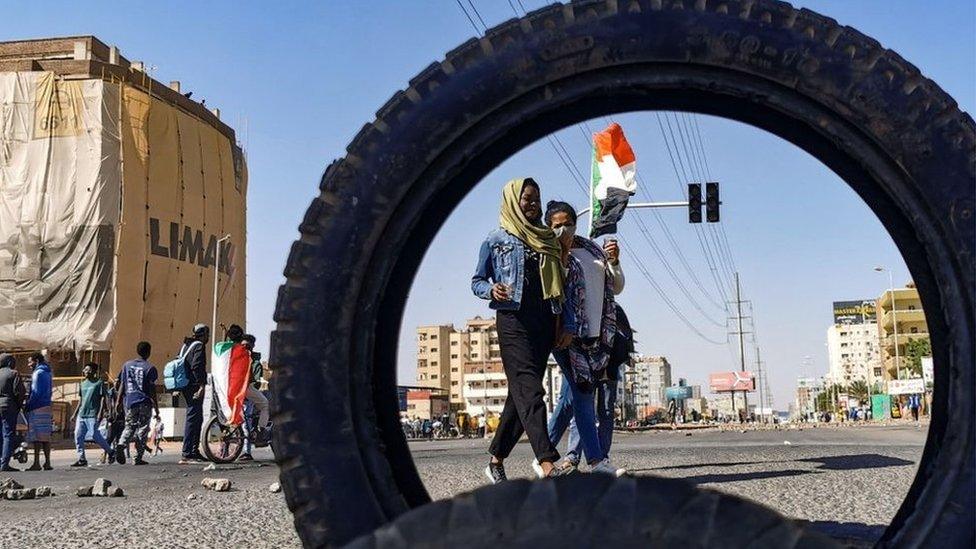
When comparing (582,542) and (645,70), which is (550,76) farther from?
(582,542)

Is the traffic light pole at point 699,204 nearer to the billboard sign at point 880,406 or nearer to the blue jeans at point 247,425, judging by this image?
the blue jeans at point 247,425

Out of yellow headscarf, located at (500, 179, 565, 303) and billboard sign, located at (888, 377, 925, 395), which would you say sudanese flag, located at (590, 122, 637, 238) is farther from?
billboard sign, located at (888, 377, 925, 395)

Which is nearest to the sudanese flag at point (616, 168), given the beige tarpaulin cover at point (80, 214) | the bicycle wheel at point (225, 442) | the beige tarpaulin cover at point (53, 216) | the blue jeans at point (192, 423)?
the bicycle wheel at point (225, 442)

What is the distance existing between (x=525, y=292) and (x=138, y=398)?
9.69 m

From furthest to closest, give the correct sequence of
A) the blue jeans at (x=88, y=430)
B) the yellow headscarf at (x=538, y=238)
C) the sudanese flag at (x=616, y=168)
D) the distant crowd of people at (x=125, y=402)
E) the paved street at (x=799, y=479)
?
1. the blue jeans at (x=88, y=430)
2. the distant crowd of people at (x=125, y=402)
3. the sudanese flag at (x=616, y=168)
4. the yellow headscarf at (x=538, y=238)
5. the paved street at (x=799, y=479)

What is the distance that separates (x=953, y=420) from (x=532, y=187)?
3081 mm

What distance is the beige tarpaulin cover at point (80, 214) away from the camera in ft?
160

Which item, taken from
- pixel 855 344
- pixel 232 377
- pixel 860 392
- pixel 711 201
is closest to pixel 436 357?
pixel 860 392

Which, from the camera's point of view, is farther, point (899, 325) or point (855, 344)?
point (855, 344)

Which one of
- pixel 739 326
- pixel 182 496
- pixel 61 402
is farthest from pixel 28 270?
pixel 739 326

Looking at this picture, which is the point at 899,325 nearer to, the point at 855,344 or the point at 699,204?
the point at 855,344

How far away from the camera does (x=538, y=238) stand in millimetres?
4297

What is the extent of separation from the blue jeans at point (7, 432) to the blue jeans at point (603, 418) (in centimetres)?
952

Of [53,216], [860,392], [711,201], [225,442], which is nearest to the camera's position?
[225,442]
